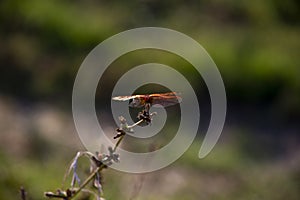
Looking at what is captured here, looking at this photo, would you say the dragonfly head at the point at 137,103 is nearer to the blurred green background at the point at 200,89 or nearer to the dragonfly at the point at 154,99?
the dragonfly at the point at 154,99

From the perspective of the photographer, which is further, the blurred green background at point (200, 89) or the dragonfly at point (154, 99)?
the blurred green background at point (200, 89)

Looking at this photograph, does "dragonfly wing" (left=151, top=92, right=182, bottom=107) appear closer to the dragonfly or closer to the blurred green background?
the dragonfly

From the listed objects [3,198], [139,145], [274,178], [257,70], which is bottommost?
[3,198]

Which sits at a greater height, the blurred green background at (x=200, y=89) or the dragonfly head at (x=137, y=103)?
the blurred green background at (x=200, y=89)

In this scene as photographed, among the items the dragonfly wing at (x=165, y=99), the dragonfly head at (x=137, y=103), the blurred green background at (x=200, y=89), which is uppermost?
the blurred green background at (x=200, y=89)

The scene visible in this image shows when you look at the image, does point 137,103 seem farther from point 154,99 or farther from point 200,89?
point 200,89

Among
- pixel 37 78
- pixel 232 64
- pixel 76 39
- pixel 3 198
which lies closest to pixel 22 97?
pixel 37 78

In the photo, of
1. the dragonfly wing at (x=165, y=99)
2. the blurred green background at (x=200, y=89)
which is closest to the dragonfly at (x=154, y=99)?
the dragonfly wing at (x=165, y=99)

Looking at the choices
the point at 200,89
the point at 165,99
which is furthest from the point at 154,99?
the point at 200,89

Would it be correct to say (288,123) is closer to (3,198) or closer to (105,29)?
(105,29)
